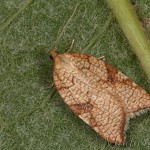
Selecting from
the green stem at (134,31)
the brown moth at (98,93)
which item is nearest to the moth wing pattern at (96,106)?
the brown moth at (98,93)

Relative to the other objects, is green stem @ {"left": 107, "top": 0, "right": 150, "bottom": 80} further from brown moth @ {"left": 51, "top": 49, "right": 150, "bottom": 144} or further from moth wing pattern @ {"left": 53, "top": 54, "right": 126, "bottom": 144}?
moth wing pattern @ {"left": 53, "top": 54, "right": 126, "bottom": 144}

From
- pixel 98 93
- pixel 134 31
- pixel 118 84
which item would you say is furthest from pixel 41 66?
pixel 134 31

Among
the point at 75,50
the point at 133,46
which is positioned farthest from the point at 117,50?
the point at 75,50

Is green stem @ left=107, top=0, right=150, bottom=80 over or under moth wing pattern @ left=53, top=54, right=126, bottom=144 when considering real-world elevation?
over

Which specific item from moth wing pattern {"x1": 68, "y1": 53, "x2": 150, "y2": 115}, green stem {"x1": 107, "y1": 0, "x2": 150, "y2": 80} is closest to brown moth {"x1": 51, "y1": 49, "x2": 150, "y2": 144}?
moth wing pattern {"x1": 68, "y1": 53, "x2": 150, "y2": 115}

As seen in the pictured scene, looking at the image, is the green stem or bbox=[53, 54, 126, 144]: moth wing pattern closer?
the green stem

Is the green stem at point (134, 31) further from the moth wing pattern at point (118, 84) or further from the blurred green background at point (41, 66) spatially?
the moth wing pattern at point (118, 84)

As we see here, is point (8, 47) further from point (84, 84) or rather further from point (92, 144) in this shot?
point (92, 144)
